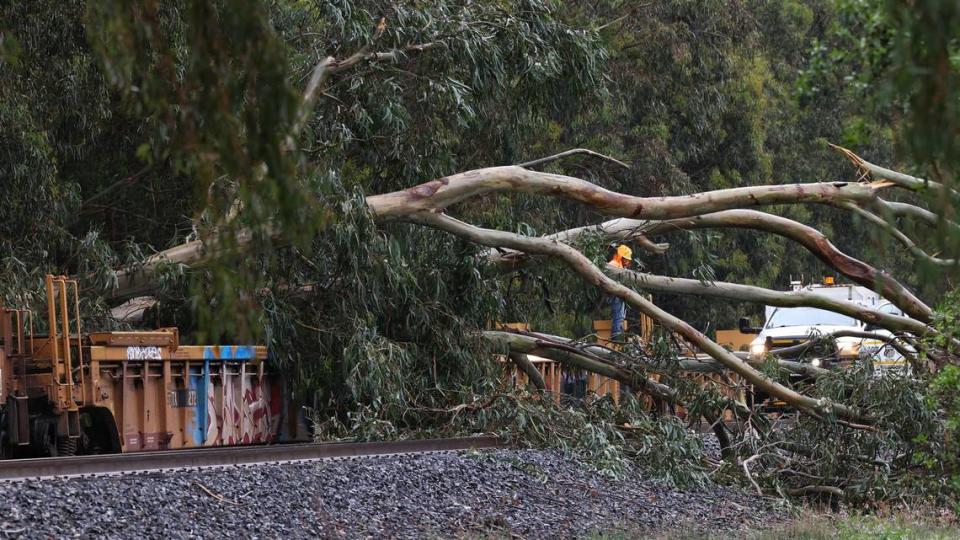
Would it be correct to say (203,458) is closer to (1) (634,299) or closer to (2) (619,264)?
(1) (634,299)

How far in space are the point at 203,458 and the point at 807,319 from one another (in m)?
15.2

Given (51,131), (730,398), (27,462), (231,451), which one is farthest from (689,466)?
(51,131)

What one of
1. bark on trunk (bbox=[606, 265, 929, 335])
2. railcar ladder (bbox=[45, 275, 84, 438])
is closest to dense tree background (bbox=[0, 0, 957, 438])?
bark on trunk (bbox=[606, 265, 929, 335])

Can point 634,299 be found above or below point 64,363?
above

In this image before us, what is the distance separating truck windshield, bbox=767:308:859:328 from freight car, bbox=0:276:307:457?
37.1ft

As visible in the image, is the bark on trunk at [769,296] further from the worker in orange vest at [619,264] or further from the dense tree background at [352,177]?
the worker in orange vest at [619,264]

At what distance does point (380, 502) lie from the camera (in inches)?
457

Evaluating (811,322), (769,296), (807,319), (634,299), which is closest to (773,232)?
(769,296)

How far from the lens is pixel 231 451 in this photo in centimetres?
1268

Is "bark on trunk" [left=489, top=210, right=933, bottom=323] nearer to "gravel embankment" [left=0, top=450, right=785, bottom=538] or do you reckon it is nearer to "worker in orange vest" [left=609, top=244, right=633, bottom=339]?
"worker in orange vest" [left=609, top=244, right=633, bottom=339]

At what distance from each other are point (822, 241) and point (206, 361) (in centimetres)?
810

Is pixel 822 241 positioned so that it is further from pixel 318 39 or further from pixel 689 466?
pixel 318 39

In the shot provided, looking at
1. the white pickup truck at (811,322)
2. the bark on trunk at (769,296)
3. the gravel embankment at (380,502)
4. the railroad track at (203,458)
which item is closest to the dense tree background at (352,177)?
the bark on trunk at (769,296)

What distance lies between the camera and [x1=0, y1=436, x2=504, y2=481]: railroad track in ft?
35.8
